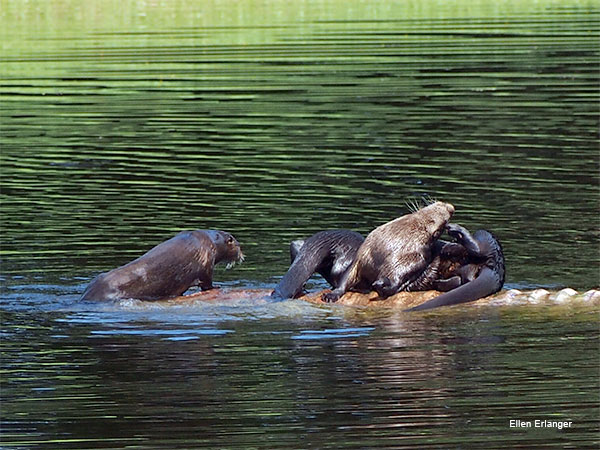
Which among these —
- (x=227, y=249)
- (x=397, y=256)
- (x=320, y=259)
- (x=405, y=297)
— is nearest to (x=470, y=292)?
(x=405, y=297)

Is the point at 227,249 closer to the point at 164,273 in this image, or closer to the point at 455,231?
the point at 164,273

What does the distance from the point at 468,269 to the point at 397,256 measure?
557 mm

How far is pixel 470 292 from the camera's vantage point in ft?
35.4

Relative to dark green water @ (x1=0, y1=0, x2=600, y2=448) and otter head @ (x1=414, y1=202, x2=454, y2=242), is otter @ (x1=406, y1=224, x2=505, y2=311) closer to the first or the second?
otter head @ (x1=414, y1=202, x2=454, y2=242)

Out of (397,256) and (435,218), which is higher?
(435,218)

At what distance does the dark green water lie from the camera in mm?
8492

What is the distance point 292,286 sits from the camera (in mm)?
11047

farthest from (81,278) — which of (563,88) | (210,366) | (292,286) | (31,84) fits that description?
(31,84)

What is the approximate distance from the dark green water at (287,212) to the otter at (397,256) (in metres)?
0.46

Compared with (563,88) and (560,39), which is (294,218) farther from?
(560,39)

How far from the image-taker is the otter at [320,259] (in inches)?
436

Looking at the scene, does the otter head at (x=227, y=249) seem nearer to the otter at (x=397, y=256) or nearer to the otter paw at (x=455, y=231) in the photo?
the otter at (x=397, y=256)

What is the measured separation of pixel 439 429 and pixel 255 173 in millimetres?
10337

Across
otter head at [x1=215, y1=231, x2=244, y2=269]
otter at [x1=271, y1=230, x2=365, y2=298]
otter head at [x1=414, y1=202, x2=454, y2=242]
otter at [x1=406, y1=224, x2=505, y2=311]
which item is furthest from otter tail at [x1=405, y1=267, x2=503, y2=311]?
otter head at [x1=215, y1=231, x2=244, y2=269]
